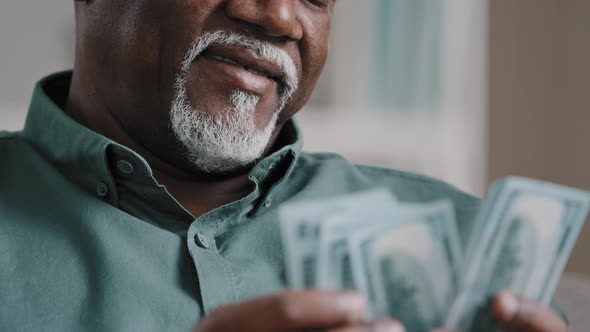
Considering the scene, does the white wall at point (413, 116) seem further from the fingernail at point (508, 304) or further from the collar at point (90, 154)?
the fingernail at point (508, 304)

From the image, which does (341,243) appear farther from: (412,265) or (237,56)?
(237,56)

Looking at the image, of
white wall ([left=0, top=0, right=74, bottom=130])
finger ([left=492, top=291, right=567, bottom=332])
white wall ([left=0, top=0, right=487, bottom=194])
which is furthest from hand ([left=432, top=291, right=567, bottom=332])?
white wall ([left=0, top=0, right=487, bottom=194])

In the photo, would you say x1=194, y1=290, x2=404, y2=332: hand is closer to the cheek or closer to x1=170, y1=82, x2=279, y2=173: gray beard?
x1=170, y1=82, x2=279, y2=173: gray beard

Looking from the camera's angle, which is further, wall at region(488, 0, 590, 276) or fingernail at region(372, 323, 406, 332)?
wall at region(488, 0, 590, 276)

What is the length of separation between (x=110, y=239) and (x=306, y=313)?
1.70ft

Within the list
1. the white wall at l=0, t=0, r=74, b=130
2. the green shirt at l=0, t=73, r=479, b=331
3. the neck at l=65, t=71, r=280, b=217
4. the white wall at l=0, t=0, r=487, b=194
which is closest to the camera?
the green shirt at l=0, t=73, r=479, b=331

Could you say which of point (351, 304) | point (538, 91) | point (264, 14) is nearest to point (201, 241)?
point (264, 14)

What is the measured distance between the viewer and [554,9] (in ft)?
10.4

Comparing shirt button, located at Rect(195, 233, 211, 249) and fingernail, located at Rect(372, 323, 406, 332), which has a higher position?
fingernail, located at Rect(372, 323, 406, 332)

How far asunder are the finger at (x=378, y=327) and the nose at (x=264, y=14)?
60cm

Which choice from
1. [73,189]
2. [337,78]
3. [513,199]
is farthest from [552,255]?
[337,78]

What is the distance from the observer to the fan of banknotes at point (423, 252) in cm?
66

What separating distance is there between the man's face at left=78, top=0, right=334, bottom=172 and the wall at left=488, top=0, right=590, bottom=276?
7.13 feet

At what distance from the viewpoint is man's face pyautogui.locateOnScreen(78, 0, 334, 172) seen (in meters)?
1.09
